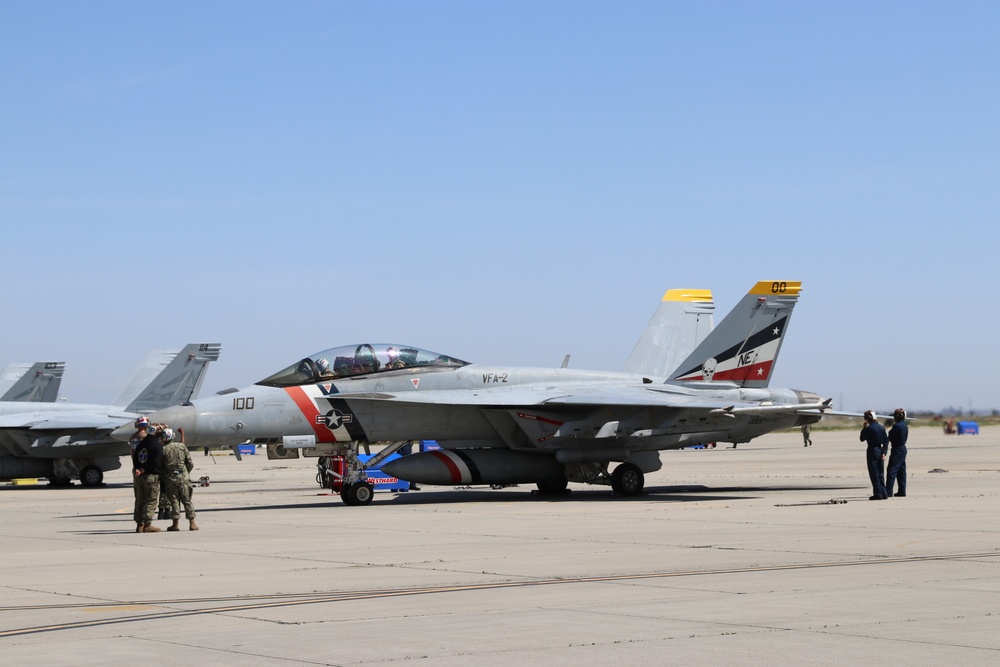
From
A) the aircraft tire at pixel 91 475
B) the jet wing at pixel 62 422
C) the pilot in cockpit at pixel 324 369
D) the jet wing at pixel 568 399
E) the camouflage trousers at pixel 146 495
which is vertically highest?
the pilot in cockpit at pixel 324 369

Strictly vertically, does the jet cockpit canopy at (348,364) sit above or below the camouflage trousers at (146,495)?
above

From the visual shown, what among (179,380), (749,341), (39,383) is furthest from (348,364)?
(39,383)

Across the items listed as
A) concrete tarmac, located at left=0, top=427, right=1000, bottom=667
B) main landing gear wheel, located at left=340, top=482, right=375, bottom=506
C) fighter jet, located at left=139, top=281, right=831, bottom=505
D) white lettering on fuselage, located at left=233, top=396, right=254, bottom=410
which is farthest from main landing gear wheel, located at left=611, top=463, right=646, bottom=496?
white lettering on fuselage, located at left=233, top=396, right=254, bottom=410

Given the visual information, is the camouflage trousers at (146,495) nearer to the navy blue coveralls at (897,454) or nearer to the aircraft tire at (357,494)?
the aircraft tire at (357,494)

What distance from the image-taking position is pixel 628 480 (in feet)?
69.1

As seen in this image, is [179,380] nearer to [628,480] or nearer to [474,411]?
[474,411]

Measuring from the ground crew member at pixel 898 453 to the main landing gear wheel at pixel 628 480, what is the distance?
13.6 feet

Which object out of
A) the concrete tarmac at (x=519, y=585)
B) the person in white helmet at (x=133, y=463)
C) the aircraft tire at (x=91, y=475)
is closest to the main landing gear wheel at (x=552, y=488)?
the concrete tarmac at (x=519, y=585)

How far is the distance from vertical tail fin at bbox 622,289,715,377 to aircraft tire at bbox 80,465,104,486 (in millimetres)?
13692

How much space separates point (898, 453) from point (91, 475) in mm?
20574

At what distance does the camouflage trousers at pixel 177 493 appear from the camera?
15.6 m

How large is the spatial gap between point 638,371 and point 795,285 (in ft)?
17.2

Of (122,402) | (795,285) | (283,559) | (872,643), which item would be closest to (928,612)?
(872,643)

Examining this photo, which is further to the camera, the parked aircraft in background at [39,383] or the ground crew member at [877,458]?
the parked aircraft in background at [39,383]
